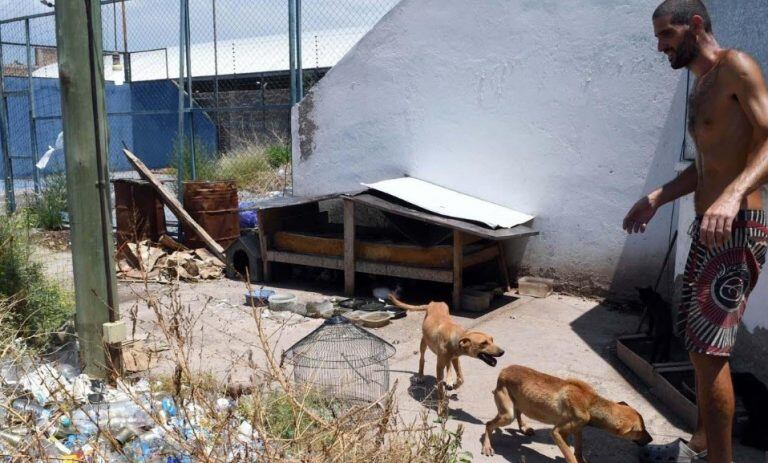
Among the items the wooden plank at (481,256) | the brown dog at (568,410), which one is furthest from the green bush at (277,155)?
the brown dog at (568,410)

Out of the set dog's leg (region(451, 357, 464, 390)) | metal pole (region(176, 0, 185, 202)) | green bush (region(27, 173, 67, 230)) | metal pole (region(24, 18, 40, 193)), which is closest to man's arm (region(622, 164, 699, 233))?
dog's leg (region(451, 357, 464, 390))

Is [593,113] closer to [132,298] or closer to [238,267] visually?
[238,267]

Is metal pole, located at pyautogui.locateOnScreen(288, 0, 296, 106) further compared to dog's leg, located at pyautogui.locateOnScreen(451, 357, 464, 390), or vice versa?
metal pole, located at pyautogui.locateOnScreen(288, 0, 296, 106)

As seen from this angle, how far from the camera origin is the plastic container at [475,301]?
6.73 meters

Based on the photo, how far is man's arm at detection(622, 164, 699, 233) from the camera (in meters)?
3.51

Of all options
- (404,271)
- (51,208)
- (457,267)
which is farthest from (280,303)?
(51,208)

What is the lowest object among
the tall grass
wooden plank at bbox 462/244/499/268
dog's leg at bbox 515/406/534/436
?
dog's leg at bbox 515/406/534/436

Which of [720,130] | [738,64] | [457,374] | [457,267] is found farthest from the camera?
[457,267]

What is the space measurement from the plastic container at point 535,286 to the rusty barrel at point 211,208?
3843mm

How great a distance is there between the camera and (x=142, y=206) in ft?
29.5

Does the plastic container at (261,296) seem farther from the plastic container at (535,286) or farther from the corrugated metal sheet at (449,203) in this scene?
the plastic container at (535,286)

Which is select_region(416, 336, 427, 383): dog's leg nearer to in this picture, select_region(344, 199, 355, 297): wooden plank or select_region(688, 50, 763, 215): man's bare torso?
select_region(688, 50, 763, 215): man's bare torso

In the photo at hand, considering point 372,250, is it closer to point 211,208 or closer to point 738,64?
point 211,208

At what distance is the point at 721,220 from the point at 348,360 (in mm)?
2653
